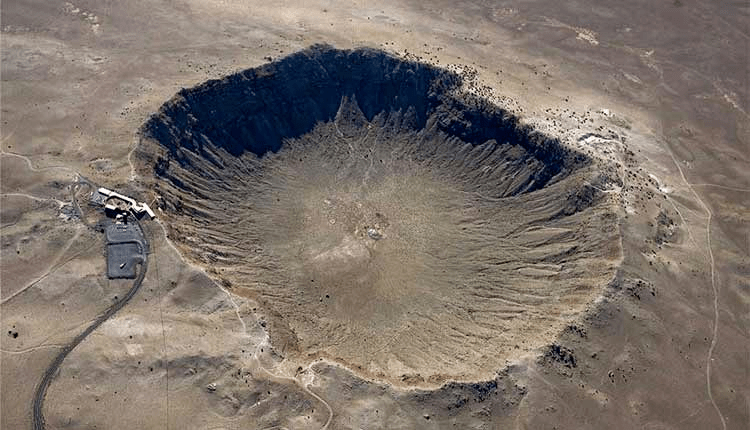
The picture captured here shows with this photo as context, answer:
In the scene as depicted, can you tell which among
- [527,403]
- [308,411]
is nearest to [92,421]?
[308,411]

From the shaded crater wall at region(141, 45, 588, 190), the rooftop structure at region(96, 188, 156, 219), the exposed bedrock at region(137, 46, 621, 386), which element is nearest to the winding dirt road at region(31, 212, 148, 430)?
the rooftop structure at region(96, 188, 156, 219)

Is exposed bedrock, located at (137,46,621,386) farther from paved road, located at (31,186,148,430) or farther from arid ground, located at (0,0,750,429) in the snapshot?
paved road, located at (31,186,148,430)

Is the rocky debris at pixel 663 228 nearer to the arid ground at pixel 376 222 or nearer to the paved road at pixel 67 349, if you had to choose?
the arid ground at pixel 376 222

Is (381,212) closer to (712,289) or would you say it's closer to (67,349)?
(712,289)

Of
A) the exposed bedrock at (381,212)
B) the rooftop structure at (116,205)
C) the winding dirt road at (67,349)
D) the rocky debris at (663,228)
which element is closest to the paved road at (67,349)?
the winding dirt road at (67,349)

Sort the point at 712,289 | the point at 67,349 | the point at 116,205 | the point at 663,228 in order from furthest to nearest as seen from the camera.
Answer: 1. the point at 663,228
2. the point at 712,289
3. the point at 116,205
4. the point at 67,349

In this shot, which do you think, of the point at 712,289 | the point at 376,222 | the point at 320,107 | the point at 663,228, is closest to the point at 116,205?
the point at 376,222
